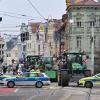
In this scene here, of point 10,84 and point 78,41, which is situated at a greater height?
point 78,41

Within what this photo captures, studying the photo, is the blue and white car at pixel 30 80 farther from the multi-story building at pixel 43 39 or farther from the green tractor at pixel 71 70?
the multi-story building at pixel 43 39

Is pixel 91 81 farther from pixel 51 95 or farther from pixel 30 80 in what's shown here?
pixel 51 95

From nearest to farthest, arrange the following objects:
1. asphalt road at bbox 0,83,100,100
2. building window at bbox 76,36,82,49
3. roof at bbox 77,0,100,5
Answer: asphalt road at bbox 0,83,100,100 → building window at bbox 76,36,82,49 → roof at bbox 77,0,100,5

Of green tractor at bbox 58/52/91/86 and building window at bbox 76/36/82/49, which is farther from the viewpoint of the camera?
building window at bbox 76/36/82/49

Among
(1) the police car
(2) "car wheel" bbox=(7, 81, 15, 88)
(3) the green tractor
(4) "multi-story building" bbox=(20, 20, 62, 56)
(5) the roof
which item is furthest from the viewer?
(4) "multi-story building" bbox=(20, 20, 62, 56)

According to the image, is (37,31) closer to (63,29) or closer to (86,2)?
(63,29)

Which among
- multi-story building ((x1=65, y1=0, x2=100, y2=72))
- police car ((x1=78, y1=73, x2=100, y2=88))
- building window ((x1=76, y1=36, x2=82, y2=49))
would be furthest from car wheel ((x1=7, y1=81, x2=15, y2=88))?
building window ((x1=76, y1=36, x2=82, y2=49))

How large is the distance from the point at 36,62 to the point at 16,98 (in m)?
41.3

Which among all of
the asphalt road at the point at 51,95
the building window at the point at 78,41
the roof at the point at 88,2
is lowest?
the asphalt road at the point at 51,95

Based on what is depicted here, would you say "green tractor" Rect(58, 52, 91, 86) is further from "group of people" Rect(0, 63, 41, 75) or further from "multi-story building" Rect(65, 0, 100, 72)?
"multi-story building" Rect(65, 0, 100, 72)

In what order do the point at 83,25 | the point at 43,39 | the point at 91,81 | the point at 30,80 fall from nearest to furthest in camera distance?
the point at 91,81 → the point at 30,80 → the point at 83,25 → the point at 43,39

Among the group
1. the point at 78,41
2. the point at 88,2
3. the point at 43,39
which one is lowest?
the point at 78,41

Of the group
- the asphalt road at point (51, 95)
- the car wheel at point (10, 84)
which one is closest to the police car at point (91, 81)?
the car wheel at point (10, 84)

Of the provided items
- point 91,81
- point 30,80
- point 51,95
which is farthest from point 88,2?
point 51,95
